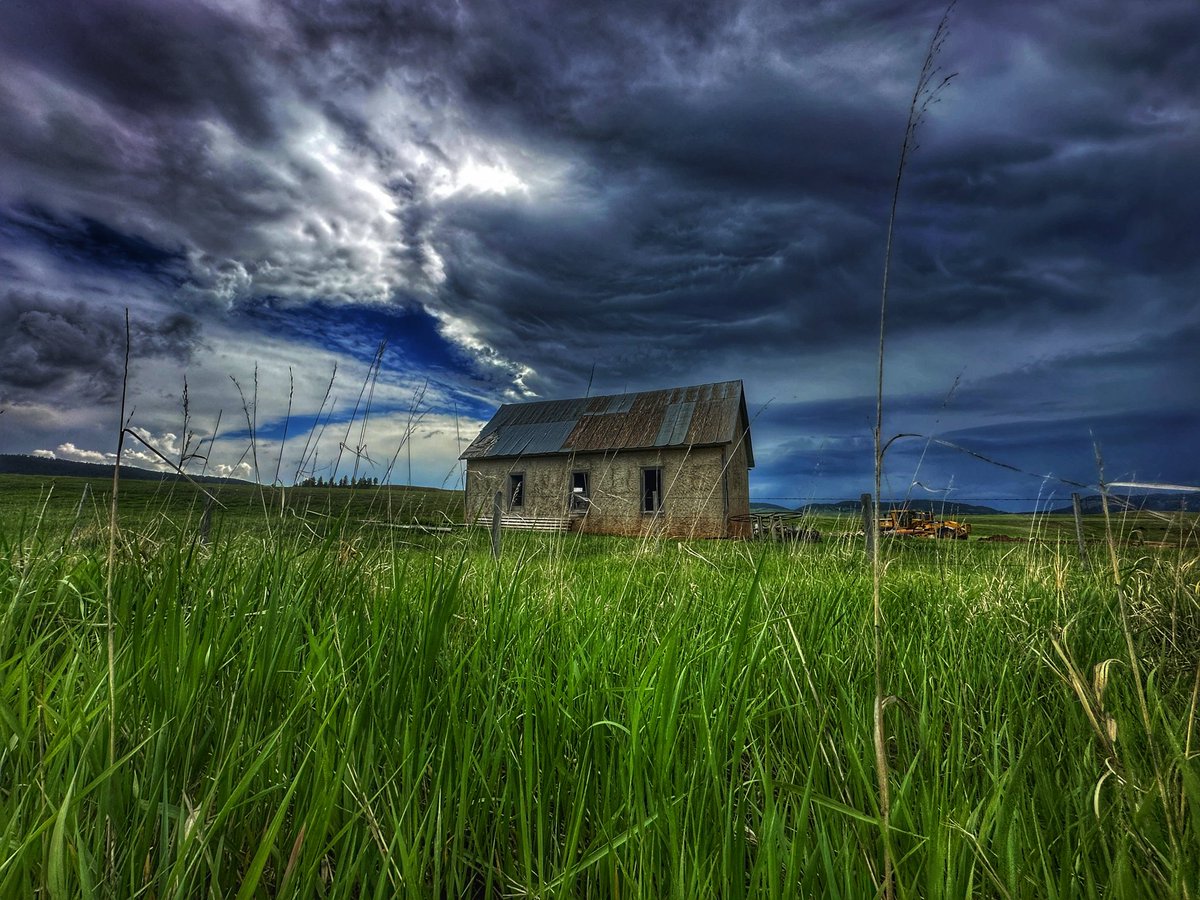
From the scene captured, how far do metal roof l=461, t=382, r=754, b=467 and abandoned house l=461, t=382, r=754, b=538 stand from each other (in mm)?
43

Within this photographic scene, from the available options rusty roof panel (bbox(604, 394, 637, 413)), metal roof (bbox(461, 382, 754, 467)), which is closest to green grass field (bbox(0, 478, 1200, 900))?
metal roof (bbox(461, 382, 754, 467))

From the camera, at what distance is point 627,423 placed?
2312cm

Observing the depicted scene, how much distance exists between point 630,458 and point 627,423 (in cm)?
177

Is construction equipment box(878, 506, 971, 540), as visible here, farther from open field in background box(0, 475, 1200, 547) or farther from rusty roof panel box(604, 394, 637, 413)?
rusty roof panel box(604, 394, 637, 413)

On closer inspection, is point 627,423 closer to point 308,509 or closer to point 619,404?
point 619,404

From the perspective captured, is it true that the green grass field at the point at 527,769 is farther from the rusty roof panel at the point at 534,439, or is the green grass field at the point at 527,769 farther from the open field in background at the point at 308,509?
the rusty roof panel at the point at 534,439

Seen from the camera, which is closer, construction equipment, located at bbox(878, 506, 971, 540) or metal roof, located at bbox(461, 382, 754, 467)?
construction equipment, located at bbox(878, 506, 971, 540)

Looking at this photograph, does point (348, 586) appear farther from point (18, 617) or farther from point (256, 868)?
point (256, 868)

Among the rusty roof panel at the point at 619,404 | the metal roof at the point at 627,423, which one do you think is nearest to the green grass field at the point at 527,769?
the metal roof at the point at 627,423

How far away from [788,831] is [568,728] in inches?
24.5

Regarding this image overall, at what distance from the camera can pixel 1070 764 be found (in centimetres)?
173

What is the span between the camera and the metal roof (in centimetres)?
2109

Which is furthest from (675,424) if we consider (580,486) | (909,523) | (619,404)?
(909,523)

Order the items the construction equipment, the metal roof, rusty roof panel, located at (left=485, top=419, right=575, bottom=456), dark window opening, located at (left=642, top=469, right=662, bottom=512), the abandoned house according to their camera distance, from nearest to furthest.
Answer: the construction equipment, the abandoned house, the metal roof, dark window opening, located at (left=642, top=469, right=662, bottom=512), rusty roof panel, located at (left=485, top=419, right=575, bottom=456)
